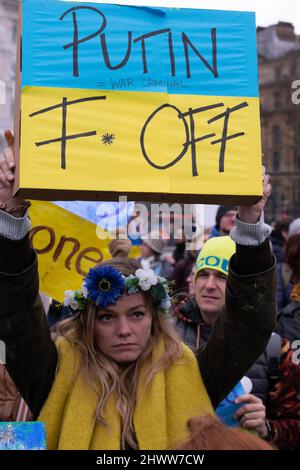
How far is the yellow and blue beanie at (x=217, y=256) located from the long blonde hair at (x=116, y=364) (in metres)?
1.02

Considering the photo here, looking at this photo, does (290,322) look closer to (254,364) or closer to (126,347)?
(254,364)

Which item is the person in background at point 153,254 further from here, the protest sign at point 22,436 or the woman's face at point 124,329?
the protest sign at point 22,436

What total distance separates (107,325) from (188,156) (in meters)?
0.70

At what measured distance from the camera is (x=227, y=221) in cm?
580

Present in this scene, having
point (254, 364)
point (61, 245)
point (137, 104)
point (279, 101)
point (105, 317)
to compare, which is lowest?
point (254, 364)

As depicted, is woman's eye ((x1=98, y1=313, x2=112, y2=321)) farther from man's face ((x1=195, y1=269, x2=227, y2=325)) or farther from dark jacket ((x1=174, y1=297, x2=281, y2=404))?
man's face ((x1=195, y1=269, x2=227, y2=325))

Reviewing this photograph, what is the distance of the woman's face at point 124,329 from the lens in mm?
2672

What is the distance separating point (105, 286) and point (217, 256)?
1264 mm

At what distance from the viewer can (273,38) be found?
206 ft

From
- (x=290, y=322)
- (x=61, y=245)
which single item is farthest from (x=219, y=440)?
(x=61, y=245)

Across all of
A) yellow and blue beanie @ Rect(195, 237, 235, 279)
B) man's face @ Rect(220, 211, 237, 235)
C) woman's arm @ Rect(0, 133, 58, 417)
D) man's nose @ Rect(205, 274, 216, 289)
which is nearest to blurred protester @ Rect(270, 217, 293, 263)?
man's face @ Rect(220, 211, 237, 235)

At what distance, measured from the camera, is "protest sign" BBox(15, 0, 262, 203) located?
2.44 m

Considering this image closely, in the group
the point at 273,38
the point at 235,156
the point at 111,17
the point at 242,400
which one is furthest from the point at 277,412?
the point at 273,38

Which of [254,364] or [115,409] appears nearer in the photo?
[115,409]
